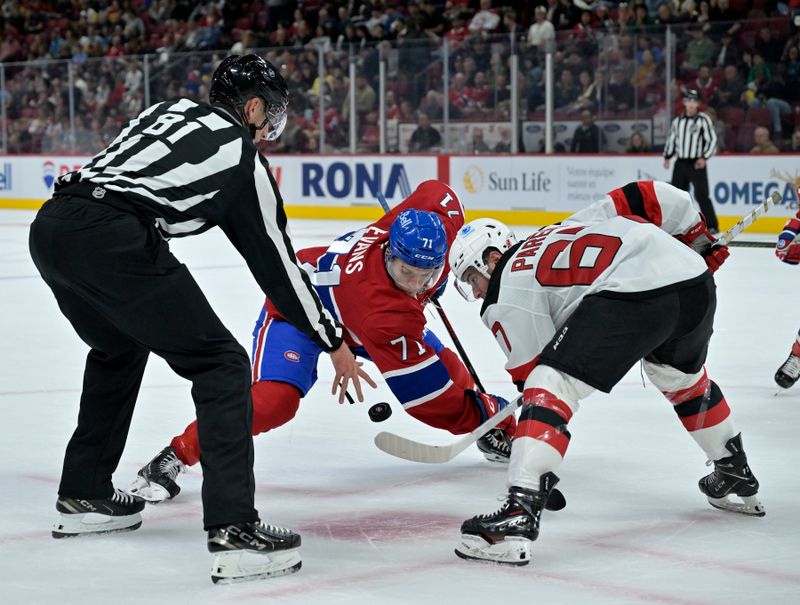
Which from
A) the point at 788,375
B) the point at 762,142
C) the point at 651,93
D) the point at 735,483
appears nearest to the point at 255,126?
the point at 735,483

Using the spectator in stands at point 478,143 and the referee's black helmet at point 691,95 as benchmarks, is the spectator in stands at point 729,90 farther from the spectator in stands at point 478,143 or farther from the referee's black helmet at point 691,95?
the spectator in stands at point 478,143

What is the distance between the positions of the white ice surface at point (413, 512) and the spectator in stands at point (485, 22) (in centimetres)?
982

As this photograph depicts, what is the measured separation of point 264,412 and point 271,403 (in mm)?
32

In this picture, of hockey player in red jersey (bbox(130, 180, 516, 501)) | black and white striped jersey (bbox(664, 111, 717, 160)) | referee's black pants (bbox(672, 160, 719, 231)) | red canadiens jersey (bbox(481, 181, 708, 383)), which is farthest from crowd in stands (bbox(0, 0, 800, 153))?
red canadiens jersey (bbox(481, 181, 708, 383))

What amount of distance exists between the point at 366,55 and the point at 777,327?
8721 millimetres

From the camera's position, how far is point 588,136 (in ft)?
43.0

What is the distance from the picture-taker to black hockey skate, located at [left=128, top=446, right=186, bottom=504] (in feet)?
11.3

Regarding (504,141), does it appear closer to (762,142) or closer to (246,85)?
(762,142)

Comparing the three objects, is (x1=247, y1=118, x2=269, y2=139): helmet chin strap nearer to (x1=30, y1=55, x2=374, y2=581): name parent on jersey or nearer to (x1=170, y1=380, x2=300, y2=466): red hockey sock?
(x1=30, y1=55, x2=374, y2=581): name parent on jersey

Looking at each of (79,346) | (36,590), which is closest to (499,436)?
(36,590)

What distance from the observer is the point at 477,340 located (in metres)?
6.41

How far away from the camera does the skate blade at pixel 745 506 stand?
329 centimetres

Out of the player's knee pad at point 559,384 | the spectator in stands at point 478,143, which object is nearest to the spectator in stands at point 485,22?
the spectator in stands at point 478,143

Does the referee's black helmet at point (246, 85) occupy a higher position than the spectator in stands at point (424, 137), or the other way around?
the referee's black helmet at point (246, 85)
